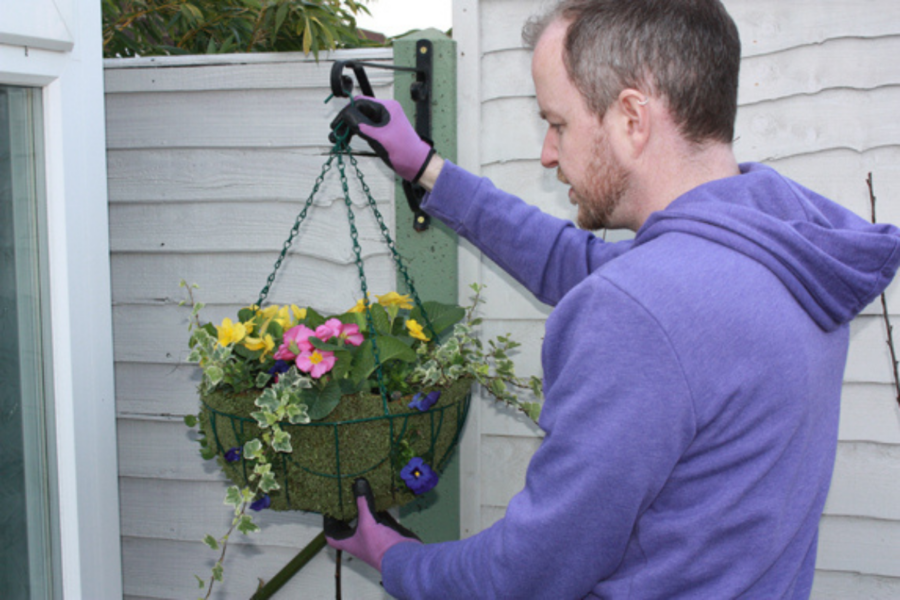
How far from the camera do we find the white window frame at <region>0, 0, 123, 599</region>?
1.33m

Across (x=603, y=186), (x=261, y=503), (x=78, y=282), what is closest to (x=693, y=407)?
(x=603, y=186)

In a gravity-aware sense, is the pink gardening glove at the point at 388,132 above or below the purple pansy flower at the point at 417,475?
above

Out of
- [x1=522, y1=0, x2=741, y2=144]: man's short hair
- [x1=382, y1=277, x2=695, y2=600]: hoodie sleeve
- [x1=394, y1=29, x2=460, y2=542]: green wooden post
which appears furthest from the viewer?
[x1=394, y1=29, x2=460, y2=542]: green wooden post

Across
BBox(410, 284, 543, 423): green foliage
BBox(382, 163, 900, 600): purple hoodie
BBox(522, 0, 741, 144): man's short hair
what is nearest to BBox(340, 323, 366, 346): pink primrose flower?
BBox(410, 284, 543, 423): green foliage

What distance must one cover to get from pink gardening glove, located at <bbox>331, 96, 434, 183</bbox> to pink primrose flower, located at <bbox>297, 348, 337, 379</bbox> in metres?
0.37

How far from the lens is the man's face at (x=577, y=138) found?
0.93 metres

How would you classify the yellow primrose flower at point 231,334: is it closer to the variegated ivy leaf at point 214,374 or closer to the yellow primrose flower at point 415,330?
the variegated ivy leaf at point 214,374

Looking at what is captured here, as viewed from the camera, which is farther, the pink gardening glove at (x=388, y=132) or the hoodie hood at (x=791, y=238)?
the pink gardening glove at (x=388, y=132)

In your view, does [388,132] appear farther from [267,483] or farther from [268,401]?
[267,483]

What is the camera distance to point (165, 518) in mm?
1895

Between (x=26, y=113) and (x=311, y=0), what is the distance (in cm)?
67

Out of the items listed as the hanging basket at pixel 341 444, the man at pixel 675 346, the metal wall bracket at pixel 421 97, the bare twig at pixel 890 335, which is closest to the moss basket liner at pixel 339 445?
the hanging basket at pixel 341 444

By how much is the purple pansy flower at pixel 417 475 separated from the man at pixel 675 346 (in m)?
0.23

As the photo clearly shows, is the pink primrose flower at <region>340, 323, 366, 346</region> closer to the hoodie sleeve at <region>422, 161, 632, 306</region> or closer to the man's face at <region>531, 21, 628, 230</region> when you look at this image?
the hoodie sleeve at <region>422, 161, 632, 306</region>
